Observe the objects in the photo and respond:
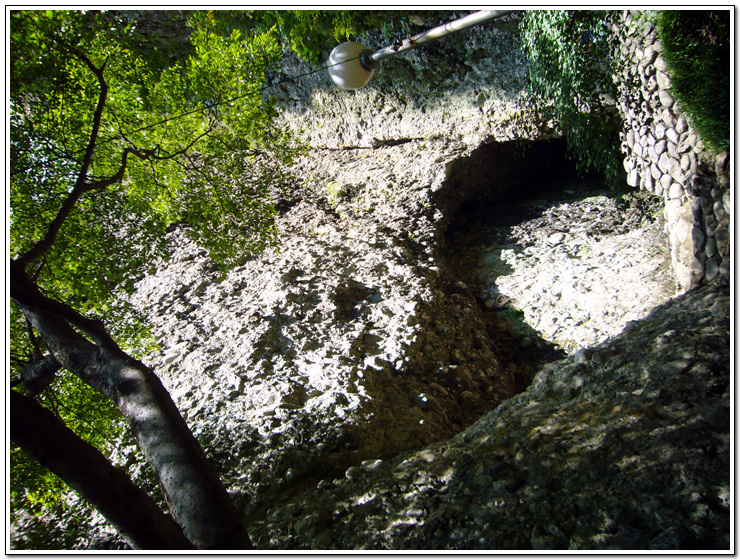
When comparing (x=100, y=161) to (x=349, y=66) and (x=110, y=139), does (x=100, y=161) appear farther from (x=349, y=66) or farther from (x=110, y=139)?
(x=349, y=66)

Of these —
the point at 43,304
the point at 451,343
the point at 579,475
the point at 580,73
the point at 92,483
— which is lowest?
the point at 579,475

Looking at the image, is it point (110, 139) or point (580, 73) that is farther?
point (110, 139)

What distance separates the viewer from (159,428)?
8.04 ft

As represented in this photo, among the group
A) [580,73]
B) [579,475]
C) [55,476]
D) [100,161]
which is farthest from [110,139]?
[579,475]

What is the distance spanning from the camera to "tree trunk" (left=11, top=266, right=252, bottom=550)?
2.13m

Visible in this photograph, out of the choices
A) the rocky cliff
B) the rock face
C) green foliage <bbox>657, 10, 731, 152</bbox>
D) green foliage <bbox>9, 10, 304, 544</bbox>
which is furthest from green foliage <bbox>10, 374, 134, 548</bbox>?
green foliage <bbox>657, 10, 731, 152</bbox>

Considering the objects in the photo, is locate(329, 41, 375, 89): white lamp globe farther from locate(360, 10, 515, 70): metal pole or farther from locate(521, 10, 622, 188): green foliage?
locate(521, 10, 622, 188): green foliage

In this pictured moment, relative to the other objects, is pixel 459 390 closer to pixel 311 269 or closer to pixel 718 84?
pixel 311 269

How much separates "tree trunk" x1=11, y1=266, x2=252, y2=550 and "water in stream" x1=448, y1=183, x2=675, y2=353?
12.4 ft

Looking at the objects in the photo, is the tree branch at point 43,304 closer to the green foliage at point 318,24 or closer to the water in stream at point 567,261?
the water in stream at point 567,261

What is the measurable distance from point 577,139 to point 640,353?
Answer: 303cm

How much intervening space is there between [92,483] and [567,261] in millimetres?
5400

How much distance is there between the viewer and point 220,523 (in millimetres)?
2115

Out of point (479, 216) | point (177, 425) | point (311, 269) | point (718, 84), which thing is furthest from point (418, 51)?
point (177, 425)
